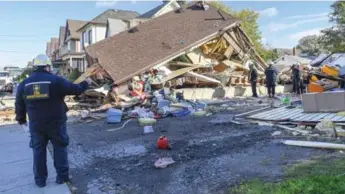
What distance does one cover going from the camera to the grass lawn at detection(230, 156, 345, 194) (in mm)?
3309

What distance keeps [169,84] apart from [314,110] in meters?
7.76

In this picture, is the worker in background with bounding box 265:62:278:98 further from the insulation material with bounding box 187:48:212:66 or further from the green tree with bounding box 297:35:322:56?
the green tree with bounding box 297:35:322:56

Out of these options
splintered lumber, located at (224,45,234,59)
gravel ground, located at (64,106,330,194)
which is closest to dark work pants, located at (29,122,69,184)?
gravel ground, located at (64,106,330,194)

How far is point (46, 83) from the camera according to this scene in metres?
4.09

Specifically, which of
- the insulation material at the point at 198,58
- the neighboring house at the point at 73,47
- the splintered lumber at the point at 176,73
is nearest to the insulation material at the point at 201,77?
the splintered lumber at the point at 176,73

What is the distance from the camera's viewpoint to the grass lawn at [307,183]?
3309 millimetres

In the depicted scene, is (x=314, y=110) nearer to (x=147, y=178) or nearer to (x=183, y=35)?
(x=147, y=178)

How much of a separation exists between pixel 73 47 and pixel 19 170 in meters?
38.3

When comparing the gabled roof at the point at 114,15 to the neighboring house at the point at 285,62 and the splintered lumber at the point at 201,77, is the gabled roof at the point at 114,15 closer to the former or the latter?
the neighboring house at the point at 285,62

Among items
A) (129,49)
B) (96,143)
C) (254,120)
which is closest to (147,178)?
(96,143)

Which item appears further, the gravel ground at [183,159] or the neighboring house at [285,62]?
the neighboring house at [285,62]

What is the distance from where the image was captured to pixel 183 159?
5008 millimetres

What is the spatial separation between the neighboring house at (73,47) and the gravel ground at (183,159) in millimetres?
32636

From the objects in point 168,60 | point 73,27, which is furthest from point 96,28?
point 168,60
